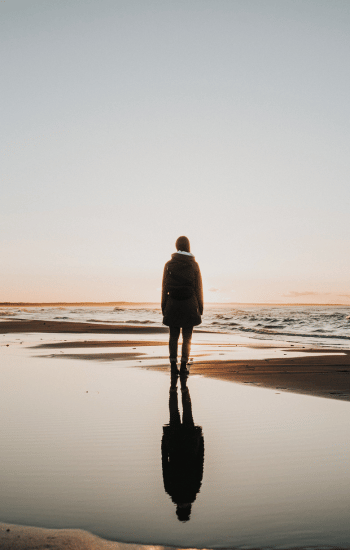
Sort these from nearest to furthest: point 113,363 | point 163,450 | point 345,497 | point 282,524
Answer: point 282,524
point 345,497
point 163,450
point 113,363

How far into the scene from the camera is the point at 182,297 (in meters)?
7.37

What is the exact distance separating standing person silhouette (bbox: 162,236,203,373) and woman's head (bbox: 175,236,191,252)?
6.9 inches

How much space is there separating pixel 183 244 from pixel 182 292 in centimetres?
85

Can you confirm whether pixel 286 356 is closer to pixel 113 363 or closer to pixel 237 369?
pixel 237 369

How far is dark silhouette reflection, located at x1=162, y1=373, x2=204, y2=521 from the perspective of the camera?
2813 millimetres

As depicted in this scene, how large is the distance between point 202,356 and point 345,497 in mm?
8436

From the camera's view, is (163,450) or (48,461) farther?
(163,450)

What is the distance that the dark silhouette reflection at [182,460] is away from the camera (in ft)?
9.23

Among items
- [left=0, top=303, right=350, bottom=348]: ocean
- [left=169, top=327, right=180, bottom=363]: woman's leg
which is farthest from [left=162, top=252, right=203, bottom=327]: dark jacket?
[left=0, top=303, right=350, bottom=348]: ocean

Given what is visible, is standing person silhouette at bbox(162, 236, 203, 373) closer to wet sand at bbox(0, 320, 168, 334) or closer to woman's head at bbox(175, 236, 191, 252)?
woman's head at bbox(175, 236, 191, 252)

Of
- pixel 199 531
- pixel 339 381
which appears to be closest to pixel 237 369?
pixel 339 381

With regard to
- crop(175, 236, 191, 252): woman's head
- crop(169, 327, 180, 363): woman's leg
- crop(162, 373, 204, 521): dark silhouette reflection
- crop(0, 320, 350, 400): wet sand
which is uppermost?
crop(175, 236, 191, 252): woman's head

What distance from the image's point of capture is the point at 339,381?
7.36 metres

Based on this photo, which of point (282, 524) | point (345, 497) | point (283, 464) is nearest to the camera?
point (282, 524)
